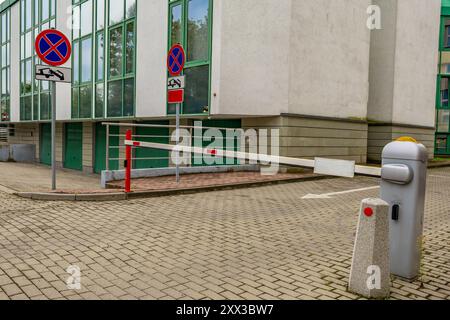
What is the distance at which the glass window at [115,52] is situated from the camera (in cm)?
1588

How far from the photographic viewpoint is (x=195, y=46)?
1248cm

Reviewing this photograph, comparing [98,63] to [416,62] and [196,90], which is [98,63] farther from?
[416,62]

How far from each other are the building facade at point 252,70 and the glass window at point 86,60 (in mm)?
91

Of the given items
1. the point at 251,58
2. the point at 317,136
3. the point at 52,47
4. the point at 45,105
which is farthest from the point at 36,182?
the point at 45,105

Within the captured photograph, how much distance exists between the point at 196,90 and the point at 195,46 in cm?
141

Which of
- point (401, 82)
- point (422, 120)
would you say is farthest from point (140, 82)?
point (422, 120)

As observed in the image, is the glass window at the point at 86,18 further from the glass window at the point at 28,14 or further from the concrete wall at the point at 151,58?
the glass window at the point at 28,14

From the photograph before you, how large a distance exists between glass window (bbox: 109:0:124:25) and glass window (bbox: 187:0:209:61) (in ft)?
14.5

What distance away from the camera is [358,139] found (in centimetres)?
1577

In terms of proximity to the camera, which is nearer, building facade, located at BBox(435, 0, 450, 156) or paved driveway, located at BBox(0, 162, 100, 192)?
paved driveway, located at BBox(0, 162, 100, 192)

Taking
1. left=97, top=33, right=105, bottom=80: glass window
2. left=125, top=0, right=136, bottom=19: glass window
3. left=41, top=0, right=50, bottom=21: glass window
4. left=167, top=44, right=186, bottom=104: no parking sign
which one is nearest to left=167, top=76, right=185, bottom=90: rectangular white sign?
left=167, top=44, right=186, bottom=104: no parking sign

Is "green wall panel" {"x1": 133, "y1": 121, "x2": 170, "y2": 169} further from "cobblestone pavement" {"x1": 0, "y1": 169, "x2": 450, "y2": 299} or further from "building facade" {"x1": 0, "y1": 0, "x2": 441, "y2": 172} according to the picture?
"cobblestone pavement" {"x1": 0, "y1": 169, "x2": 450, "y2": 299}

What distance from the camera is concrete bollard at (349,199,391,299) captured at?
329 centimetres

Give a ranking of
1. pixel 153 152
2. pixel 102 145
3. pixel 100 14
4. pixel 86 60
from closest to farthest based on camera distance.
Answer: pixel 153 152
pixel 100 14
pixel 86 60
pixel 102 145
